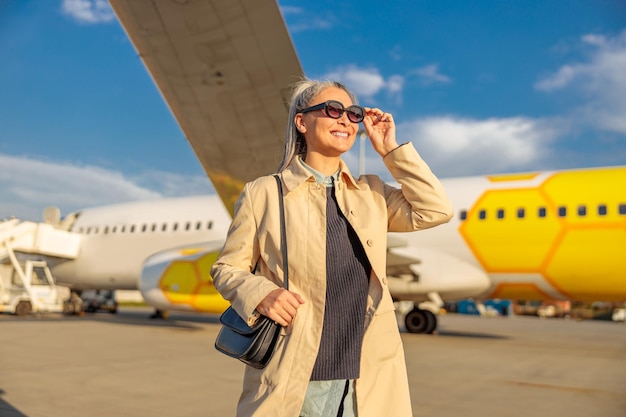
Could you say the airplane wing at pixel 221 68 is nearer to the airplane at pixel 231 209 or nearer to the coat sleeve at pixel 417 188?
the airplane at pixel 231 209

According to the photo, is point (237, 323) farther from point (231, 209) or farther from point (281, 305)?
point (231, 209)

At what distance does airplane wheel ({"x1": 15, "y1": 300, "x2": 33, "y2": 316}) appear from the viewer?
1506 cm

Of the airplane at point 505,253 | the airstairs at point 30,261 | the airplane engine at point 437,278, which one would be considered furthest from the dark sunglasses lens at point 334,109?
the airstairs at point 30,261

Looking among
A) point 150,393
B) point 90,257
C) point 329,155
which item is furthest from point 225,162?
point 90,257

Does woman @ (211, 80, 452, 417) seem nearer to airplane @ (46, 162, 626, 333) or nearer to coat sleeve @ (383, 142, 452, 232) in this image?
coat sleeve @ (383, 142, 452, 232)

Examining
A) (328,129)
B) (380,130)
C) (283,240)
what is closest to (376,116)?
(380,130)

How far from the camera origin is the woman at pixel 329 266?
1.47 meters

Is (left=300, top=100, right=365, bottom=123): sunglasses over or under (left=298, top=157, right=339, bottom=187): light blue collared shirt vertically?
over

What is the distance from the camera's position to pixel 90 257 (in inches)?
632

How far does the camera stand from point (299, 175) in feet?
5.48

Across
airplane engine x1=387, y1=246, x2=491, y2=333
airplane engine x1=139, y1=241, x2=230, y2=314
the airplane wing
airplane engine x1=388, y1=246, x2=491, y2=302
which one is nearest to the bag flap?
the airplane wing

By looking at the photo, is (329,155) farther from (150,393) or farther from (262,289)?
(150,393)

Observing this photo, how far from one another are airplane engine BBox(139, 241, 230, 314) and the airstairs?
5.90 metres

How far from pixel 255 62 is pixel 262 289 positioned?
8.18 feet
